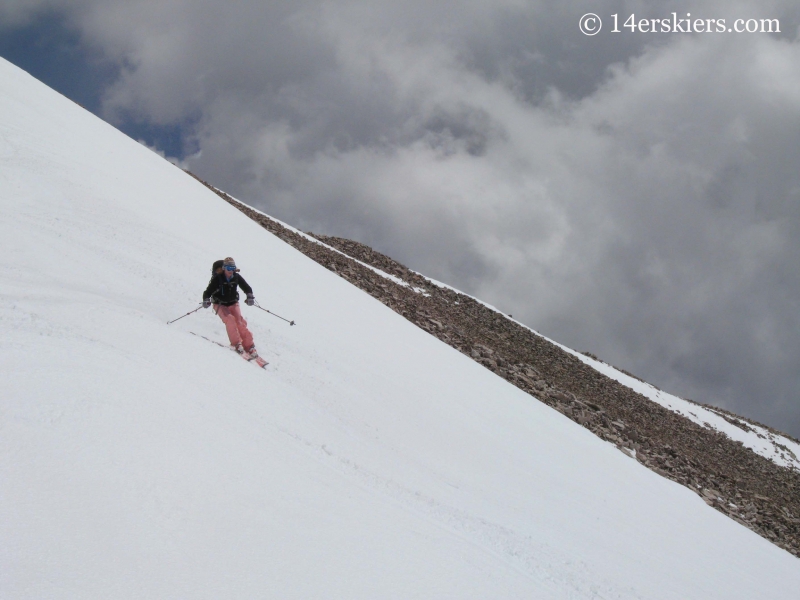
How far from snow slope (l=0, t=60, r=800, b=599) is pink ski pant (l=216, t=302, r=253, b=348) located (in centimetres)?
56

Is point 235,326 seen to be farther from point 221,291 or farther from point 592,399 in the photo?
point 592,399

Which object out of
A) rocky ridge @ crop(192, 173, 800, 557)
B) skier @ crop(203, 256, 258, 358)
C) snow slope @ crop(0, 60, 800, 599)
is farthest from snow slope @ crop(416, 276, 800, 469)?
skier @ crop(203, 256, 258, 358)

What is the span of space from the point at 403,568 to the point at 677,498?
14.8m

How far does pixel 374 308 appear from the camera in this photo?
21.5 m

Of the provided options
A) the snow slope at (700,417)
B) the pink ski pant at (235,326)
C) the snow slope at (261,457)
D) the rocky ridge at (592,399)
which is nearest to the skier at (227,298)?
the pink ski pant at (235,326)

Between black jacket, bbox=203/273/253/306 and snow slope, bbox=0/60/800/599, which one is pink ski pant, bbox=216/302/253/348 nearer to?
black jacket, bbox=203/273/253/306

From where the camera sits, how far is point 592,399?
97.6 ft

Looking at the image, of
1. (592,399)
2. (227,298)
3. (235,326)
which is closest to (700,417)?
(592,399)

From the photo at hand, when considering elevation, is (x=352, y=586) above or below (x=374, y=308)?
below

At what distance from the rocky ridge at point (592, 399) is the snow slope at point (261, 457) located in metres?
5.74

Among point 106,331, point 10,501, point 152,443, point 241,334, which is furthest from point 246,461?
point 241,334

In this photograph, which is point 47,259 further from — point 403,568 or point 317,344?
point 403,568

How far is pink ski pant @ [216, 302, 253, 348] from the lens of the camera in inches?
406

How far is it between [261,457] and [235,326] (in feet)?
15.9
